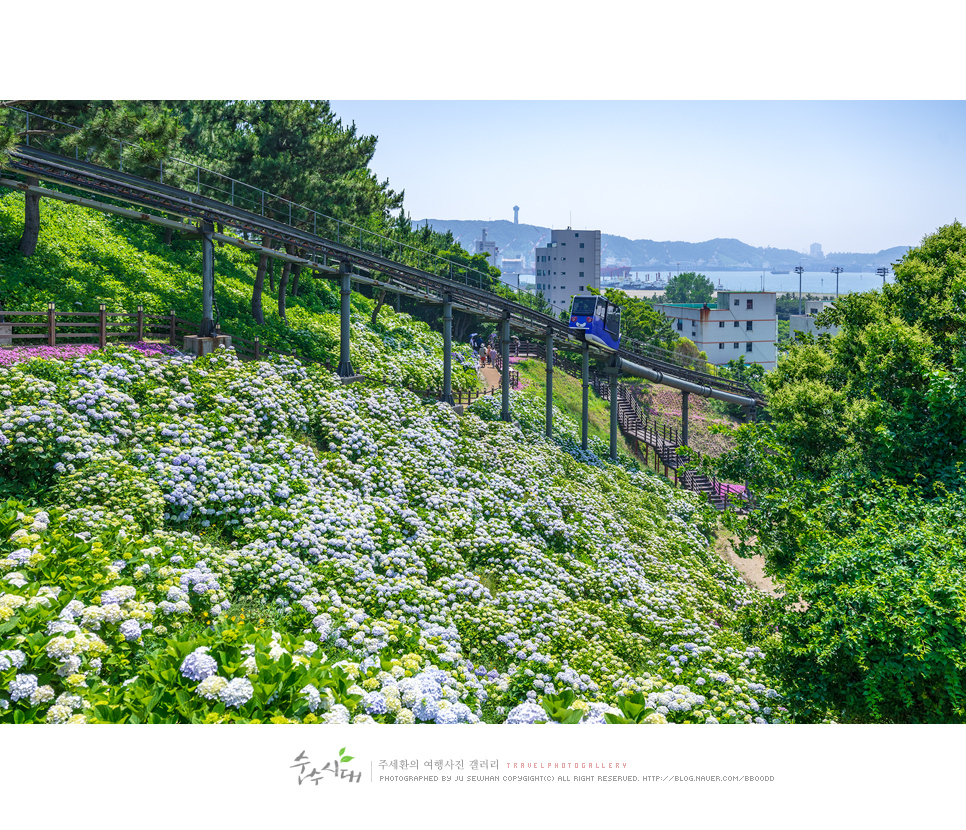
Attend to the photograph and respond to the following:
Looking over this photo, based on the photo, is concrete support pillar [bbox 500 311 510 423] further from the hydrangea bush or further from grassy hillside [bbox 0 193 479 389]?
the hydrangea bush

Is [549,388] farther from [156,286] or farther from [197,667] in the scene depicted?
[197,667]

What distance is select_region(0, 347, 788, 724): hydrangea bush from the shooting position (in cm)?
623

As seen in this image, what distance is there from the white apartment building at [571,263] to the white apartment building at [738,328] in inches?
2014

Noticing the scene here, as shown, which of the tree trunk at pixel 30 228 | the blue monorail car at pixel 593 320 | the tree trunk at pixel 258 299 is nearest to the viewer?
the tree trunk at pixel 30 228

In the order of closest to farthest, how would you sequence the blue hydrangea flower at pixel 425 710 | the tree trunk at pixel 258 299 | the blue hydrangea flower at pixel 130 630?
the blue hydrangea flower at pixel 425 710
the blue hydrangea flower at pixel 130 630
the tree trunk at pixel 258 299

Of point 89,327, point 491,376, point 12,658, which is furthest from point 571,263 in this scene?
point 12,658

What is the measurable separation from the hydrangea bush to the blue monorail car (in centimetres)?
1302

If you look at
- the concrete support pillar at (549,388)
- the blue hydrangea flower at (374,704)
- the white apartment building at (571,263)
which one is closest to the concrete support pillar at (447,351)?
the concrete support pillar at (549,388)

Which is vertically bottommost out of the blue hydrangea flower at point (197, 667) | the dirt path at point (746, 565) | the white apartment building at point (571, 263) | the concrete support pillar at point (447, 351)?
the dirt path at point (746, 565)

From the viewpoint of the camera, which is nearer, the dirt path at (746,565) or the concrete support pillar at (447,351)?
the dirt path at (746,565)

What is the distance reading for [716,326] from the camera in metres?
70.1

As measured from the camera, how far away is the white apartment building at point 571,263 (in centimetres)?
11981

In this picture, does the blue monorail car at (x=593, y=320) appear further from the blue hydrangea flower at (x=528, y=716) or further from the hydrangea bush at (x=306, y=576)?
the blue hydrangea flower at (x=528, y=716)

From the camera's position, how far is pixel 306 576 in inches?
388
